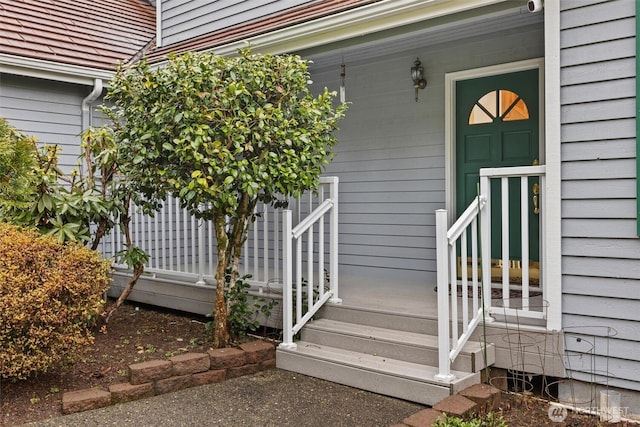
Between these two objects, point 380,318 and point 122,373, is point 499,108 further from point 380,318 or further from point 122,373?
point 122,373

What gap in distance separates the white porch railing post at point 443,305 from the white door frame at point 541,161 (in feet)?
2.19

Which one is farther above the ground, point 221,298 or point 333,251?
point 333,251

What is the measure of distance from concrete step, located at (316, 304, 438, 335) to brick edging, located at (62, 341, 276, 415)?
55cm

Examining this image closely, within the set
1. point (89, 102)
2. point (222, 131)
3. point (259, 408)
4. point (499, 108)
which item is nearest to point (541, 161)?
point (499, 108)

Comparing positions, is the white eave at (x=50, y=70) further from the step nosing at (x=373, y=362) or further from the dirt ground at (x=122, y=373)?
the step nosing at (x=373, y=362)

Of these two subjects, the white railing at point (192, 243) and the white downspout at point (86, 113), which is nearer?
the white railing at point (192, 243)

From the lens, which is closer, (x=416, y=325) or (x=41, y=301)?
(x=41, y=301)

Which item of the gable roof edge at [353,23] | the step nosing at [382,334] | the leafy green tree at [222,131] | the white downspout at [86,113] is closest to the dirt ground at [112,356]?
the leafy green tree at [222,131]

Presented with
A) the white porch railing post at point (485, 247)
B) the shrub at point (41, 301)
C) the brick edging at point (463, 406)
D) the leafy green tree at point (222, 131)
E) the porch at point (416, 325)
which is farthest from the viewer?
the leafy green tree at point (222, 131)

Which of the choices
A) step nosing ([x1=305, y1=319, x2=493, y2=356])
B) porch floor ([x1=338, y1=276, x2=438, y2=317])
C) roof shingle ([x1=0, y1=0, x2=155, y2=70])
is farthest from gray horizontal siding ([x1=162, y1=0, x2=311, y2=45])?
step nosing ([x1=305, y1=319, x2=493, y2=356])

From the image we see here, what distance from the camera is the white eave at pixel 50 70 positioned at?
579cm

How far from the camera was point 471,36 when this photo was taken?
4957 millimetres

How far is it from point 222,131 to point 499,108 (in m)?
2.60

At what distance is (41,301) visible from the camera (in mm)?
3266
